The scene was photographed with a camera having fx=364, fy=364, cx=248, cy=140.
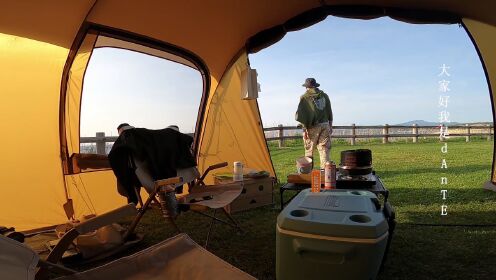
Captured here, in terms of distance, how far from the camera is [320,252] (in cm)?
180

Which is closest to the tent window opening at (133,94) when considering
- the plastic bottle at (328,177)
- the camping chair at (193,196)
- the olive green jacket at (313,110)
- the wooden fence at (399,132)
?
the camping chair at (193,196)

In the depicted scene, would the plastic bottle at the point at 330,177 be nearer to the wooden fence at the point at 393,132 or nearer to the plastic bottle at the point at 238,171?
the plastic bottle at the point at 238,171

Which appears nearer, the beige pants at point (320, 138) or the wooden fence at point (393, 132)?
the beige pants at point (320, 138)

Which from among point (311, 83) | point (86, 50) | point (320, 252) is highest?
point (86, 50)

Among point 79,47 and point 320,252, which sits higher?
point 79,47

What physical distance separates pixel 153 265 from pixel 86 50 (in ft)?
10.0

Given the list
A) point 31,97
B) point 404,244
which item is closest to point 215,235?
point 404,244

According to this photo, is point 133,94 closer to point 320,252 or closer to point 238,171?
point 238,171

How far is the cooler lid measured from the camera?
1.77 metres

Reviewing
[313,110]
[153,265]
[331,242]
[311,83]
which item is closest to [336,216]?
[331,242]

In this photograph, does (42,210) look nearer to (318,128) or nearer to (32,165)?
(32,165)

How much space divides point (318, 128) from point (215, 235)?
3.03 metres

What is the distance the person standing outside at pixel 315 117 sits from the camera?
590 centimetres

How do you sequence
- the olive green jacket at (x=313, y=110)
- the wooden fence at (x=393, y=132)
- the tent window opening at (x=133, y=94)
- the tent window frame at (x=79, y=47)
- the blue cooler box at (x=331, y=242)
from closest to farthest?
the blue cooler box at (x=331, y=242) < the tent window frame at (x=79, y=47) < the tent window opening at (x=133, y=94) < the olive green jacket at (x=313, y=110) < the wooden fence at (x=393, y=132)
